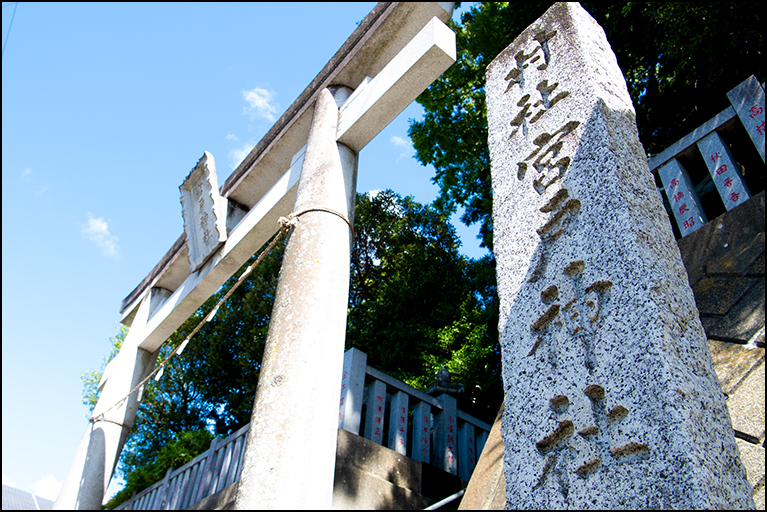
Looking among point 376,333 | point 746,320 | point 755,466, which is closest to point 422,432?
point 746,320

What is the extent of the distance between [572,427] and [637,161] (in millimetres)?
1104

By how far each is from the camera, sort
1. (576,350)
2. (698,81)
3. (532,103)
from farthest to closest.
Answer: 1. (698,81)
2. (532,103)
3. (576,350)

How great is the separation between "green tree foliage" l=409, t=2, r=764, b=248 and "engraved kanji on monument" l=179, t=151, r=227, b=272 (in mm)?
5795

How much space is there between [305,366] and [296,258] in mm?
612

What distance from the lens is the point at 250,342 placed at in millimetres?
12031

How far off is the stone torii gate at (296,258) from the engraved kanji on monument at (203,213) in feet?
0.04

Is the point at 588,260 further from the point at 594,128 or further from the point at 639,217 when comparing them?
the point at 594,128

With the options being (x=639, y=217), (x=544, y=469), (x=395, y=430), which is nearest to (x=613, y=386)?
(x=544, y=469)

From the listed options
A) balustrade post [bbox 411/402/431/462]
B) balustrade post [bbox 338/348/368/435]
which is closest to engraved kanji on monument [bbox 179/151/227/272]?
balustrade post [bbox 338/348/368/435]

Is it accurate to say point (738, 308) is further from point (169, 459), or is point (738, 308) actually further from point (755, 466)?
point (169, 459)

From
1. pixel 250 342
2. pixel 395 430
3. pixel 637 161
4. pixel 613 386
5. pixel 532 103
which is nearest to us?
pixel 613 386

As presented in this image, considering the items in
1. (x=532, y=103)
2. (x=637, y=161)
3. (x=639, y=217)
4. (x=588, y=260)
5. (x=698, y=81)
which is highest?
(x=698, y=81)

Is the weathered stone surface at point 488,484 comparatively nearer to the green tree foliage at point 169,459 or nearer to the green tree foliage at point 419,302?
the green tree foliage at point 419,302

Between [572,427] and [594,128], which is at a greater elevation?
[594,128]
